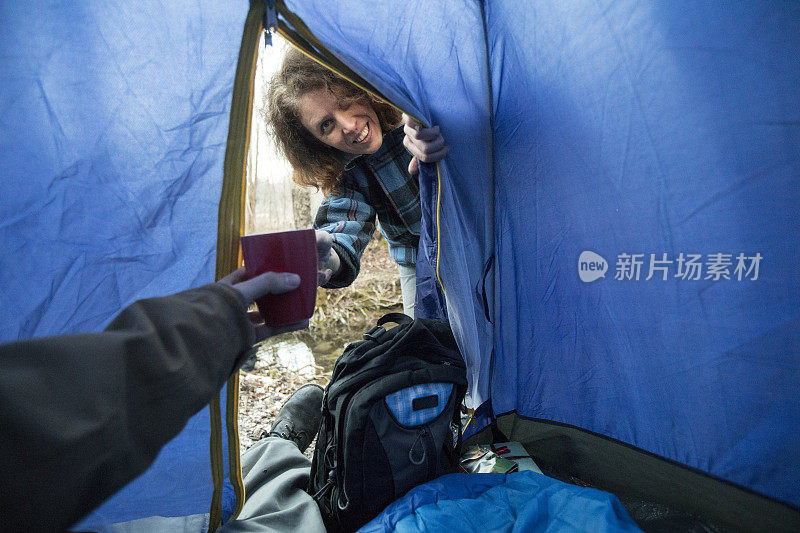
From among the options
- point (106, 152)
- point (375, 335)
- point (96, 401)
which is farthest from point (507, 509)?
point (106, 152)

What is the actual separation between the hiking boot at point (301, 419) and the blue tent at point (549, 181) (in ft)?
2.26

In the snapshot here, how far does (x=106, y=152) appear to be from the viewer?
3.00 feet

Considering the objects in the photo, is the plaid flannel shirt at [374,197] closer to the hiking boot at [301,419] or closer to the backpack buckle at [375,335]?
the backpack buckle at [375,335]

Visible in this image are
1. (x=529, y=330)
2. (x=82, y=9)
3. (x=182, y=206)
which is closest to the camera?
(x=82, y=9)

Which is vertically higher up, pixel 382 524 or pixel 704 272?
pixel 704 272

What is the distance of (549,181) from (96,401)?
3.96 ft

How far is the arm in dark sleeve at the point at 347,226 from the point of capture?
136 cm

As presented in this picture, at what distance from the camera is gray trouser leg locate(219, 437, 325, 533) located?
1.23 metres

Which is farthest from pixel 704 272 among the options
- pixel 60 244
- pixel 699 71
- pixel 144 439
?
pixel 60 244

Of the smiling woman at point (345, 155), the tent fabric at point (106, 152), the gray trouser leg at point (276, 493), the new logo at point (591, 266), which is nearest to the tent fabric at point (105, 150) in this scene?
the tent fabric at point (106, 152)

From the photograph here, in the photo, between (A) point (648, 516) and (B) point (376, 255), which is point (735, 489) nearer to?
(A) point (648, 516)

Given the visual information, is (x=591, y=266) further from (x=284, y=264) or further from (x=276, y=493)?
(x=276, y=493)

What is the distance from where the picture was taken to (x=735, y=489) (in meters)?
1.10

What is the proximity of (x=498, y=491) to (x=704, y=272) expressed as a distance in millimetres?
760
